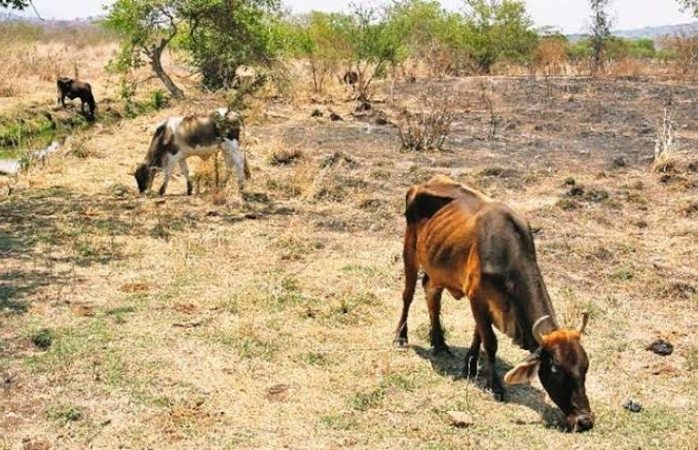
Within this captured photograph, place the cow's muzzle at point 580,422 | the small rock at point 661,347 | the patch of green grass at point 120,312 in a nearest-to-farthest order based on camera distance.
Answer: the cow's muzzle at point 580,422 → the small rock at point 661,347 → the patch of green grass at point 120,312

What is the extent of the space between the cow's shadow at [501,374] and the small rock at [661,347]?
4.18ft

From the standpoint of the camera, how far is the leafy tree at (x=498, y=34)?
34.6 metres

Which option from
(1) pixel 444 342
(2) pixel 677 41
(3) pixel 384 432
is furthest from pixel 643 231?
(2) pixel 677 41

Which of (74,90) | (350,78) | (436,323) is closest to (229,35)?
(74,90)

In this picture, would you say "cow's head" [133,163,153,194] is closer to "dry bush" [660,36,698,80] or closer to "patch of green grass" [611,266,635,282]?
"patch of green grass" [611,266,635,282]

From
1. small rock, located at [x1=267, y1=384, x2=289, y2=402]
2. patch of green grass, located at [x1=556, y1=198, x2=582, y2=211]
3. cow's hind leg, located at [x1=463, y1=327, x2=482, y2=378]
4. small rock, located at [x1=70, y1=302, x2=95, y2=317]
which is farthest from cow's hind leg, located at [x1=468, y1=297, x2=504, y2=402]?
patch of green grass, located at [x1=556, y1=198, x2=582, y2=211]

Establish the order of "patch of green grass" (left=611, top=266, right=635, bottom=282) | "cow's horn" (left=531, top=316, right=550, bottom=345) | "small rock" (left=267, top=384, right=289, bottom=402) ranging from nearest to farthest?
"cow's horn" (left=531, top=316, right=550, bottom=345), "small rock" (left=267, top=384, right=289, bottom=402), "patch of green grass" (left=611, top=266, right=635, bottom=282)

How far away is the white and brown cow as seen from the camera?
41.3 ft

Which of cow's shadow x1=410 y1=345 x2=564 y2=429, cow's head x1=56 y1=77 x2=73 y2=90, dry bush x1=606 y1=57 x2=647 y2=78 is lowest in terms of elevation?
cow's shadow x1=410 y1=345 x2=564 y2=429

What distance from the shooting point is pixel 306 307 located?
7.64 m

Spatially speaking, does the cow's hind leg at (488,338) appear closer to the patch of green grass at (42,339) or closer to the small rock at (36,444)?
the small rock at (36,444)

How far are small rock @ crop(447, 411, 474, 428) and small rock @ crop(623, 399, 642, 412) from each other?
1129 millimetres

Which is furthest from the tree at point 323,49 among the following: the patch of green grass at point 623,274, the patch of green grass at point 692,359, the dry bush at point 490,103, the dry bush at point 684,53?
the patch of green grass at point 692,359

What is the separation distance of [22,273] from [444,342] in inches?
165
